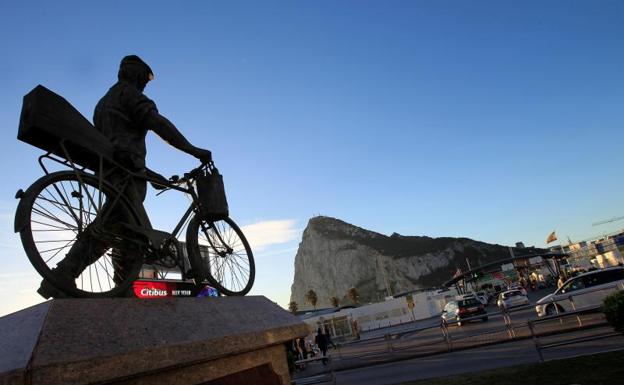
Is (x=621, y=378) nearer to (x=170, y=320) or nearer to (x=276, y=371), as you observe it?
(x=276, y=371)

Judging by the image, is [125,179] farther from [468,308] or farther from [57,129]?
[468,308]

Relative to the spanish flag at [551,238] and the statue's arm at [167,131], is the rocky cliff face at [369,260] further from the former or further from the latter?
the statue's arm at [167,131]

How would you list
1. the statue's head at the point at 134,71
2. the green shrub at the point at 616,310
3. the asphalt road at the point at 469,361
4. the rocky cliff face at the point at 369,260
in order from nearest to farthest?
the statue's head at the point at 134,71 < the green shrub at the point at 616,310 < the asphalt road at the point at 469,361 < the rocky cliff face at the point at 369,260

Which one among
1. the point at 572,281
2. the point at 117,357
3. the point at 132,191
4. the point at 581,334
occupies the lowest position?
the point at 581,334

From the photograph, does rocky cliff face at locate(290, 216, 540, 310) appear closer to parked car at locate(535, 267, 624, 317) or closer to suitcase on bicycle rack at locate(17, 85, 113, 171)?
parked car at locate(535, 267, 624, 317)

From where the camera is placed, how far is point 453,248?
15925 cm

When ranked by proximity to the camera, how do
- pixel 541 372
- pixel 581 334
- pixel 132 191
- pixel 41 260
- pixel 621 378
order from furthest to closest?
pixel 581 334 < pixel 541 372 < pixel 621 378 < pixel 132 191 < pixel 41 260

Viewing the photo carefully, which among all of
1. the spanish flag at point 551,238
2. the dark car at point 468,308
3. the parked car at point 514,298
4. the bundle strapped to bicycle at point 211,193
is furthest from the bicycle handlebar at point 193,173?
the spanish flag at point 551,238

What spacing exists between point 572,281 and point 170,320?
18.0m

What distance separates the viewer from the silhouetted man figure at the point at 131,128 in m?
3.80

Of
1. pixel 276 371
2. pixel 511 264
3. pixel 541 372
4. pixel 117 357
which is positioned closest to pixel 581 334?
pixel 541 372

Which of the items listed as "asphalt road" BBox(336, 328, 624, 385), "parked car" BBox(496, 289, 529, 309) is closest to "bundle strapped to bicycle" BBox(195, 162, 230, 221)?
"asphalt road" BBox(336, 328, 624, 385)

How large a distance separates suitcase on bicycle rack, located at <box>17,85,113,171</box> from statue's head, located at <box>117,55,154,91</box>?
1.08 m

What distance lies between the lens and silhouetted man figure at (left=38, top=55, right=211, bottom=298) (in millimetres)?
3799
